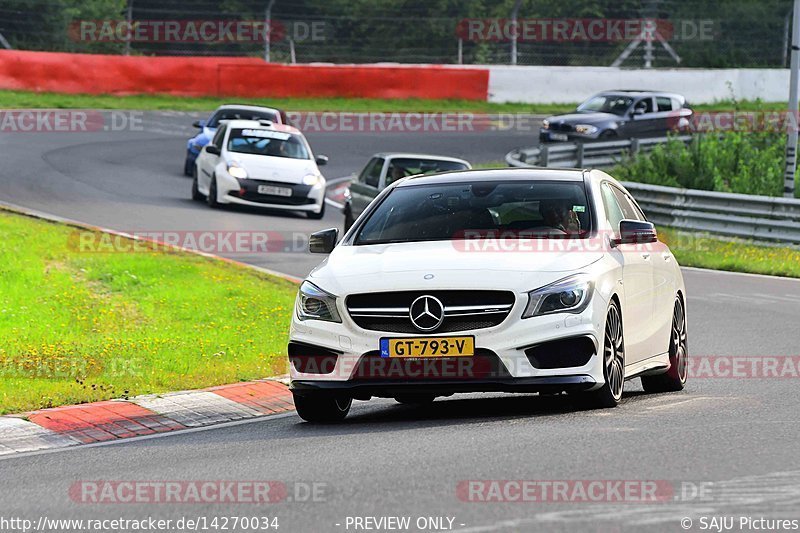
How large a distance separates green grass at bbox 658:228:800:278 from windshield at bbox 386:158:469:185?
3.67 metres

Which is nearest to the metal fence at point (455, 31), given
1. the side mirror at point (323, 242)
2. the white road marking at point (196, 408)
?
the white road marking at point (196, 408)

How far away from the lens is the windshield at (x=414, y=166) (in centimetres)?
2435

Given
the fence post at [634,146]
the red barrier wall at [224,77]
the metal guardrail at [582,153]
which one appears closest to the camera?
the metal guardrail at [582,153]

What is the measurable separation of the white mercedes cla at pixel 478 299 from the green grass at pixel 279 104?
3187 centimetres

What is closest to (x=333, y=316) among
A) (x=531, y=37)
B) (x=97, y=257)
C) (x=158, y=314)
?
(x=158, y=314)

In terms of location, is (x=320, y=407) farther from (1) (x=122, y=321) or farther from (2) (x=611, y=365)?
(1) (x=122, y=321)

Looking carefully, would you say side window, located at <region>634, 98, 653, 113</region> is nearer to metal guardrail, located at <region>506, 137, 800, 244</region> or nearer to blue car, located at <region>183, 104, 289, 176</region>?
blue car, located at <region>183, 104, 289, 176</region>

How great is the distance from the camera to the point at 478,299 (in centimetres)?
915

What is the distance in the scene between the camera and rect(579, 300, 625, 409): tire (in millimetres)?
9461

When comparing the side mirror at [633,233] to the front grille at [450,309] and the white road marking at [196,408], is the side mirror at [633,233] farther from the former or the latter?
the white road marking at [196,408]

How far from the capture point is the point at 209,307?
15.6m

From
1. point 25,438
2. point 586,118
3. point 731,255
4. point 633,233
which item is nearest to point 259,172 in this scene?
point 731,255

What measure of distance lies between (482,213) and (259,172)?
17.1 meters

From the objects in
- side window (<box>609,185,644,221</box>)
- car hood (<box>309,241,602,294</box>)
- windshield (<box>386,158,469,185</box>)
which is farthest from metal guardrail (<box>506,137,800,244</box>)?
car hood (<box>309,241,602,294</box>)
